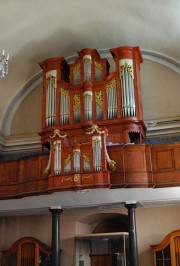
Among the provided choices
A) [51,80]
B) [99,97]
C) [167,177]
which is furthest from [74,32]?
[167,177]

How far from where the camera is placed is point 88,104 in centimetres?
1374

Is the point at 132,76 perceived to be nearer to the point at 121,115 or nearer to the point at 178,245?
the point at 121,115

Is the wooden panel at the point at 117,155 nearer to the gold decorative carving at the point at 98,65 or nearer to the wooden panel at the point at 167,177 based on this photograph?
the wooden panel at the point at 167,177

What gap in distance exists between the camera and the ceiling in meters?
13.2

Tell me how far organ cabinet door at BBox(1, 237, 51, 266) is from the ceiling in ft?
5.50

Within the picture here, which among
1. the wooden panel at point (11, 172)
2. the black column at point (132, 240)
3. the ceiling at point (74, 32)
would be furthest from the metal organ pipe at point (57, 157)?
the black column at point (132, 240)

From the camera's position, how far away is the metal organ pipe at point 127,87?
1333cm

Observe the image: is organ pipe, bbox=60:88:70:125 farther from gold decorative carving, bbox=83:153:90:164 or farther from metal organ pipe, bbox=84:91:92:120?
gold decorative carving, bbox=83:153:90:164

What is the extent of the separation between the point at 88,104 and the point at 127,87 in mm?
1449

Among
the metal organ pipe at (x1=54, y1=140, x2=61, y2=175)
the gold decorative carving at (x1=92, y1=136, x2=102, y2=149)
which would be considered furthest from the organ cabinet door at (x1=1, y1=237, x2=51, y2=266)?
the gold decorative carving at (x1=92, y1=136, x2=102, y2=149)

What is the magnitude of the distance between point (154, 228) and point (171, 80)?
5621mm

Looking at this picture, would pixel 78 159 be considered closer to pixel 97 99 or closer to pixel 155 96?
pixel 97 99

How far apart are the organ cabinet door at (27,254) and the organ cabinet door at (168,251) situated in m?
4.03

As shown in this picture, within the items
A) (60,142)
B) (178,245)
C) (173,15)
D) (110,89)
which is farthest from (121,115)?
(178,245)
